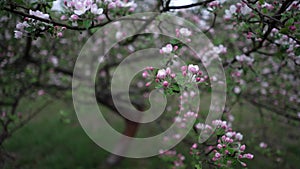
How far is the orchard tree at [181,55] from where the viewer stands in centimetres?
150

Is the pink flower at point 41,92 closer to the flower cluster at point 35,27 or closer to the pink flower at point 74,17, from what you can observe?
the flower cluster at point 35,27

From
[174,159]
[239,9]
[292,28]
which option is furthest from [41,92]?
[292,28]

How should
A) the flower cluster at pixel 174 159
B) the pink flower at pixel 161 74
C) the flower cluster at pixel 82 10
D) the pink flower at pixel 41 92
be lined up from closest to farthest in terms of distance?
Answer: the pink flower at pixel 161 74, the flower cluster at pixel 82 10, the flower cluster at pixel 174 159, the pink flower at pixel 41 92

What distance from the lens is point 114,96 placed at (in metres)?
3.64

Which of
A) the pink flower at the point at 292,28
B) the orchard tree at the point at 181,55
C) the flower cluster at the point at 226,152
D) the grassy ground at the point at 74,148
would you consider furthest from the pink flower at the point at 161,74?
the grassy ground at the point at 74,148

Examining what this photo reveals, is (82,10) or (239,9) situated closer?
(82,10)

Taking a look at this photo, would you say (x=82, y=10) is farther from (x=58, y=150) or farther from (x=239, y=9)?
(x=58, y=150)

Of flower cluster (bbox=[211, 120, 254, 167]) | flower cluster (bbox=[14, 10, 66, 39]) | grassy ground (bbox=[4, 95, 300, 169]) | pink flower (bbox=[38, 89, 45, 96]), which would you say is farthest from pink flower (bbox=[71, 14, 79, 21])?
grassy ground (bbox=[4, 95, 300, 169])

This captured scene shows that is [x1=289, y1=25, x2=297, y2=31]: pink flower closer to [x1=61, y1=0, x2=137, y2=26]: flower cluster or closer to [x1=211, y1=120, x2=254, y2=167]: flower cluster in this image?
[x1=211, y1=120, x2=254, y2=167]: flower cluster

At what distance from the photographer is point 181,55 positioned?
2.00 meters

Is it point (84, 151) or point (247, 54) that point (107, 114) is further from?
point (247, 54)

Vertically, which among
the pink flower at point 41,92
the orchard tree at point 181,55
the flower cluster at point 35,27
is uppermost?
the flower cluster at point 35,27

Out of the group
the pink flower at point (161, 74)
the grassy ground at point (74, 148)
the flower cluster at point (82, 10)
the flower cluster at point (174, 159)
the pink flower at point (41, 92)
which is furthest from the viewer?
the grassy ground at point (74, 148)

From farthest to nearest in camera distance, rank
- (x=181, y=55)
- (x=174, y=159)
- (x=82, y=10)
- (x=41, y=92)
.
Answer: (x=41, y=92)
(x=174, y=159)
(x=181, y=55)
(x=82, y=10)
